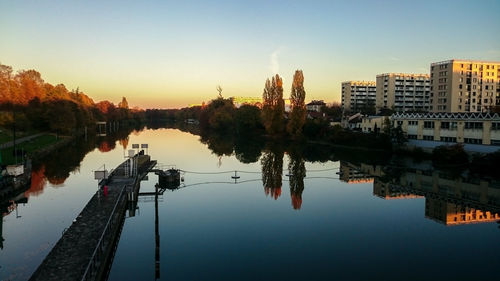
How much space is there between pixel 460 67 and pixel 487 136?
Result: 1571 inches

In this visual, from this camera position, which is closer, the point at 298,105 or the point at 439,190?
the point at 439,190

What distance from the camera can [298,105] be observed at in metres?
58.2

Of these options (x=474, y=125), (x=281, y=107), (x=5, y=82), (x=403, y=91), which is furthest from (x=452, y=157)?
(x=403, y=91)

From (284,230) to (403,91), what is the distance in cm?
8693

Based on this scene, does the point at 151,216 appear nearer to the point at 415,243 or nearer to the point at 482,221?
the point at 415,243

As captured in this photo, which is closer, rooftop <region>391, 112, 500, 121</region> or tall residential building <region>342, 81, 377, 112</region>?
rooftop <region>391, 112, 500, 121</region>

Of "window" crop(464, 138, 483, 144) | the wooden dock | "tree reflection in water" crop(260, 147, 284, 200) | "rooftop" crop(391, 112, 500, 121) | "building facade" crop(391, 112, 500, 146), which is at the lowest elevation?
"tree reflection in water" crop(260, 147, 284, 200)

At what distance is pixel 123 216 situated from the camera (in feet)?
55.4

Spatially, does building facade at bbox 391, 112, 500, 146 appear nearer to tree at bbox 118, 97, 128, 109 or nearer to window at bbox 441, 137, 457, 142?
window at bbox 441, 137, 457, 142

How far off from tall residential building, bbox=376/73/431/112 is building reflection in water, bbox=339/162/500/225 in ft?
208

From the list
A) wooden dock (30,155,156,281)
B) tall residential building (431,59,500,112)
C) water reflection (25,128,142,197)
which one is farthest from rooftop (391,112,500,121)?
water reflection (25,128,142,197)

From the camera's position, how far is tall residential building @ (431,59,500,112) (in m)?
67.8

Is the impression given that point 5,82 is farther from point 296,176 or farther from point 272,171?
point 296,176

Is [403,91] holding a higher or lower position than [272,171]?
higher
